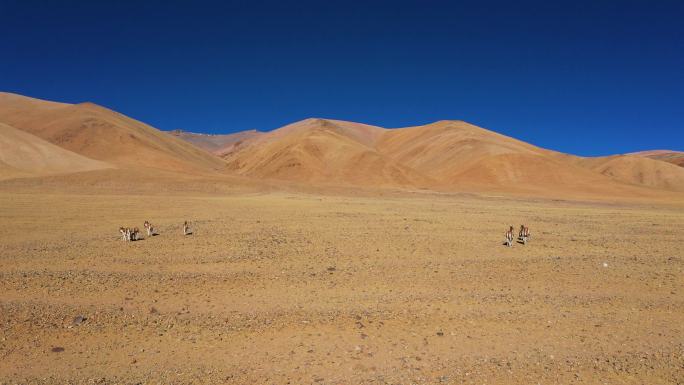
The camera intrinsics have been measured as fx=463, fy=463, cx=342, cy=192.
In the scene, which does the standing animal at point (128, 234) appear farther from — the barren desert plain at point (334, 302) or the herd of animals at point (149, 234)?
the barren desert plain at point (334, 302)

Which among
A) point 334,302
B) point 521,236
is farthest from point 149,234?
point 521,236

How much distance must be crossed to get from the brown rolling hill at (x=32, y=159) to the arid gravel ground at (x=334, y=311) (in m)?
41.5

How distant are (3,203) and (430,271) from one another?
26194mm

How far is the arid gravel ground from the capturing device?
663cm

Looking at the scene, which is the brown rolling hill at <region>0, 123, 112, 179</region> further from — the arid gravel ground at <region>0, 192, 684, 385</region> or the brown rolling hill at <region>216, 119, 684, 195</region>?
the arid gravel ground at <region>0, 192, 684, 385</region>

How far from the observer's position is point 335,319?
329 inches

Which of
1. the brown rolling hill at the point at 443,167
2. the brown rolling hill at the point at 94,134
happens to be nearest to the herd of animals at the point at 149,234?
the brown rolling hill at the point at 94,134

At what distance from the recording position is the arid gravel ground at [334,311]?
6629 mm

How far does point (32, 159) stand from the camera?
54.9 metres

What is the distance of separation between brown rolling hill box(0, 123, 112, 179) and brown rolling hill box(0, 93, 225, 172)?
33.1ft

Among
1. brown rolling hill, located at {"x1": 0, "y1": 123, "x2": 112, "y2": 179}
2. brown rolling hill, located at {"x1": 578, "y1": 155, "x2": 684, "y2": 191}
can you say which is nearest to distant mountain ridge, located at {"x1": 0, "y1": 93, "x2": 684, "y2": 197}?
brown rolling hill, located at {"x1": 0, "y1": 123, "x2": 112, "y2": 179}

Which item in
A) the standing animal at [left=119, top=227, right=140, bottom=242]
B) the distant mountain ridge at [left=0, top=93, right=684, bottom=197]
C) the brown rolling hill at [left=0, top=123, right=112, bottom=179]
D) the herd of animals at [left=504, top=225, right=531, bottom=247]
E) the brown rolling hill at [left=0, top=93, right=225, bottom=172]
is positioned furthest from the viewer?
the brown rolling hill at [left=0, top=93, right=225, bottom=172]

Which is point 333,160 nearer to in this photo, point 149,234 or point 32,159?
point 32,159

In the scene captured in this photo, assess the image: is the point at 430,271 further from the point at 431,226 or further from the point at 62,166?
the point at 62,166
